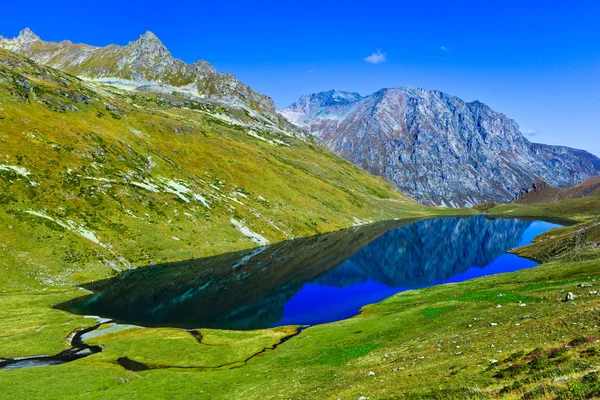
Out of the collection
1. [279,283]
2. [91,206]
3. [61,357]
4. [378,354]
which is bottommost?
[279,283]

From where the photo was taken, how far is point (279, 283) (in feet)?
332

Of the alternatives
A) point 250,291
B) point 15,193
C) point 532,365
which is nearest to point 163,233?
point 15,193

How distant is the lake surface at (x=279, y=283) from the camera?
75062 millimetres

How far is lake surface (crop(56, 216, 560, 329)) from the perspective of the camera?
75062mm

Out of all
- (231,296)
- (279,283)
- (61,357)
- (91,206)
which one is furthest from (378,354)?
(91,206)

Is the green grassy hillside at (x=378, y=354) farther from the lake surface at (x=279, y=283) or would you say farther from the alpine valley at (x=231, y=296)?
the lake surface at (x=279, y=283)

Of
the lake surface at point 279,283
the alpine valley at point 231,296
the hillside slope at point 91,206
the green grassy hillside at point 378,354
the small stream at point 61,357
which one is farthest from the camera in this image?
the hillside slope at point 91,206

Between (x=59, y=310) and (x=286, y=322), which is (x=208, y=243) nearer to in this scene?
(x=59, y=310)

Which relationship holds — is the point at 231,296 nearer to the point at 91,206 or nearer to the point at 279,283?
the point at 279,283

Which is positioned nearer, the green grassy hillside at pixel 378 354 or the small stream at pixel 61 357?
the green grassy hillside at pixel 378 354

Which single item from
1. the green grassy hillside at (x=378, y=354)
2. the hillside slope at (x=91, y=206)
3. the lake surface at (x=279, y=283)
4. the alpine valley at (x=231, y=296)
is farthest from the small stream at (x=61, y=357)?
the hillside slope at (x=91, y=206)

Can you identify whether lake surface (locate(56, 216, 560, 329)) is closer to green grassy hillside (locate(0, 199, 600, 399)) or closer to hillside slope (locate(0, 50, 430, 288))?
green grassy hillside (locate(0, 199, 600, 399))

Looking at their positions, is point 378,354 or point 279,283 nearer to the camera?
point 378,354

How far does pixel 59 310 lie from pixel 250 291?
41874 mm
